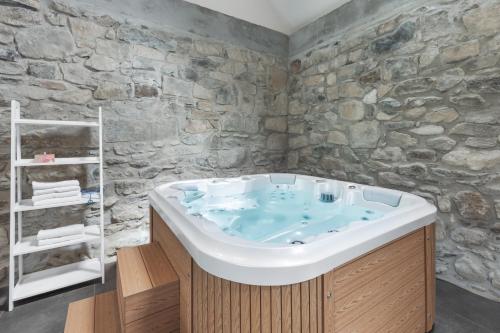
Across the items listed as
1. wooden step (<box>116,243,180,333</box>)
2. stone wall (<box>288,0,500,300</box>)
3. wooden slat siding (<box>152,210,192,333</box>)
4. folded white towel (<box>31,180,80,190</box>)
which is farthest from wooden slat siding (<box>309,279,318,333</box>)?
folded white towel (<box>31,180,80,190</box>)

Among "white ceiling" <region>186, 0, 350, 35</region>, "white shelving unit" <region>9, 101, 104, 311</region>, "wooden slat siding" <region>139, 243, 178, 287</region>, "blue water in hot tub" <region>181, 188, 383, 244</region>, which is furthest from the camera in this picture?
"white ceiling" <region>186, 0, 350, 35</region>

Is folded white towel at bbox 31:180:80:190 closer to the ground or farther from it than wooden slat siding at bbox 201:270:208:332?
farther from it

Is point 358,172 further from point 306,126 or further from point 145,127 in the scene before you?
point 145,127

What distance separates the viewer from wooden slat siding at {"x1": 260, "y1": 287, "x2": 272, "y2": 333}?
0.74m

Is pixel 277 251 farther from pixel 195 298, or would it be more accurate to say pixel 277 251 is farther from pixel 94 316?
pixel 94 316

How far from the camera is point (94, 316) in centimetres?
131

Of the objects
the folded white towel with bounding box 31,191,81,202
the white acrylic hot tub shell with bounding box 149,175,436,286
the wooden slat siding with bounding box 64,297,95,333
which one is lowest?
the wooden slat siding with bounding box 64,297,95,333

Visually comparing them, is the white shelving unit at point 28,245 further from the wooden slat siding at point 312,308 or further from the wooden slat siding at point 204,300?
the wooden slat siding at point 312,308

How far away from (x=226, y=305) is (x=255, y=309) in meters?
0.10

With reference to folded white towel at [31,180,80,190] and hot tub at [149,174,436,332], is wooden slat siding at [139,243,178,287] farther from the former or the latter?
folded white towel at [31,180,80,190]

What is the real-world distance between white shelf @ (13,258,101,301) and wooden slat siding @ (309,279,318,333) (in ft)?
5.20

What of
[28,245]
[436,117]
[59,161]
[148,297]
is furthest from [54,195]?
[436,117]

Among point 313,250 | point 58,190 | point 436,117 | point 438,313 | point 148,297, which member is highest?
point 436,117

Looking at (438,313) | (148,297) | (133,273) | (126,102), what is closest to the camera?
(148,297)
